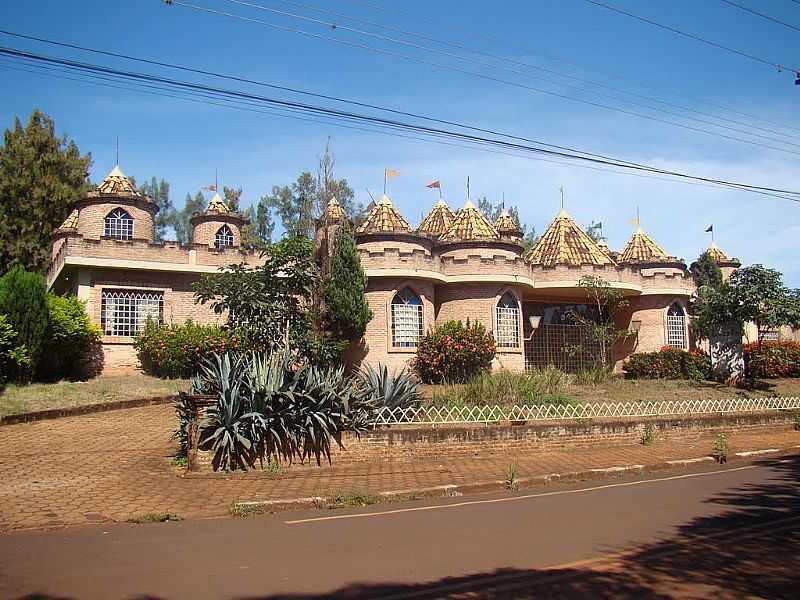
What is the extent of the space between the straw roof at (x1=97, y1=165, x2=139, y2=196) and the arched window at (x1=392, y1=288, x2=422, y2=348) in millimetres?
11600

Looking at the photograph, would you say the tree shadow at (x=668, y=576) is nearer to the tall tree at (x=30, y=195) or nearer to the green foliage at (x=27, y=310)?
the green foliage at (x=27, y=310)

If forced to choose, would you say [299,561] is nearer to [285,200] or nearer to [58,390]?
[58,390]

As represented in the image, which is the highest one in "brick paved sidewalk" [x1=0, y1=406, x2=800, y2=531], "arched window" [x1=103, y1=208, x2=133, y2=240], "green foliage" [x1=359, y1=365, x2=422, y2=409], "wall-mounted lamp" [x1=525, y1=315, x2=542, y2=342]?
"arched window" [x1=103, y1=208, x2=133, y2=240]

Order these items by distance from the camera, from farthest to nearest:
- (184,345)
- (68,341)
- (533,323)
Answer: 1. (533,323)
2. (184,345)
3. (68,341)

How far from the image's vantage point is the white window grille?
25.7 meters

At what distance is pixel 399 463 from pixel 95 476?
5509 millimetres

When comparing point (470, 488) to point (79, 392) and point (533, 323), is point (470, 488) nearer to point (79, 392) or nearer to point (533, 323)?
point (79, 392)

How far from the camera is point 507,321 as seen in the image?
27.9 metres

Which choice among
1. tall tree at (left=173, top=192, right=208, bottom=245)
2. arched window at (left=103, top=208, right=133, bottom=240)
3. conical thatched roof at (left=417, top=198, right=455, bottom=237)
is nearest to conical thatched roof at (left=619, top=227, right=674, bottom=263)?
conical thatched roof at (left=417, top=198, right=455, bottom=237)

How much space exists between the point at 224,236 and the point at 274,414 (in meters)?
21.5

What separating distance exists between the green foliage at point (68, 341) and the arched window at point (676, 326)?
22.8m

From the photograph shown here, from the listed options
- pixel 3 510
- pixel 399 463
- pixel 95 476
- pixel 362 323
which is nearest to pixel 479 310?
pixel 362 323

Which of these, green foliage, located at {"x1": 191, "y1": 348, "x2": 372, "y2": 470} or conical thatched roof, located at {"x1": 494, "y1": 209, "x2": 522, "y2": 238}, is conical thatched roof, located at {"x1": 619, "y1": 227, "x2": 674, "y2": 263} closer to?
conical thatched roof, located at {"x1": 494, "y1": 209, "x2": 522, "y2": 238}

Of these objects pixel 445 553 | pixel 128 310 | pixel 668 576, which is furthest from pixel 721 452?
pixel 128 310
